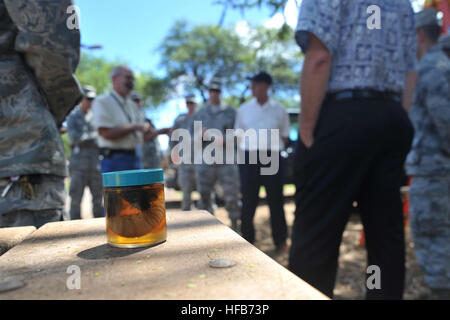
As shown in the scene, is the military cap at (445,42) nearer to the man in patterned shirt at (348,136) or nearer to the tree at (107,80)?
the man in patterned shirt at (348,136)

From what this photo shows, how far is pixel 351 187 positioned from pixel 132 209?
3.38 feet

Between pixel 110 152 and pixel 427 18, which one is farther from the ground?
pixel 427 18

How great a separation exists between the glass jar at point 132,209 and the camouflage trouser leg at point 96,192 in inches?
150

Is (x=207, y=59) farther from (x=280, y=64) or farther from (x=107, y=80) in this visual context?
(x=107, y=80)

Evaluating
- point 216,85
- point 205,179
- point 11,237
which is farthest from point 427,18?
point 11,237

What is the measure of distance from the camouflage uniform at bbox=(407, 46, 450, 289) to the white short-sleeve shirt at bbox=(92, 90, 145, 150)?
8.05 feet

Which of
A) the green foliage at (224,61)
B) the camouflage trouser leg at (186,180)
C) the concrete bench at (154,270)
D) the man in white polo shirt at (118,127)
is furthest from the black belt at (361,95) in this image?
the green foliage at (224,61)

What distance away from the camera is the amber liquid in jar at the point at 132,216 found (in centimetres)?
76

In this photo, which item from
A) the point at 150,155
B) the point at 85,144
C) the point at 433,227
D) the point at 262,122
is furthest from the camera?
the point at 150,155

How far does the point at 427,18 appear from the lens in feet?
8.61

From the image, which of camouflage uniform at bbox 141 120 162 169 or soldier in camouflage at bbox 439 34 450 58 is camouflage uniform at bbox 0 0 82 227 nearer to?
soldier in camouflage at bbox 439 34 450 58

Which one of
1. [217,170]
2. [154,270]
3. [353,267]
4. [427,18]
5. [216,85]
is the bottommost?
[353,267]

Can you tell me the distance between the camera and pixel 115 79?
3441mm
